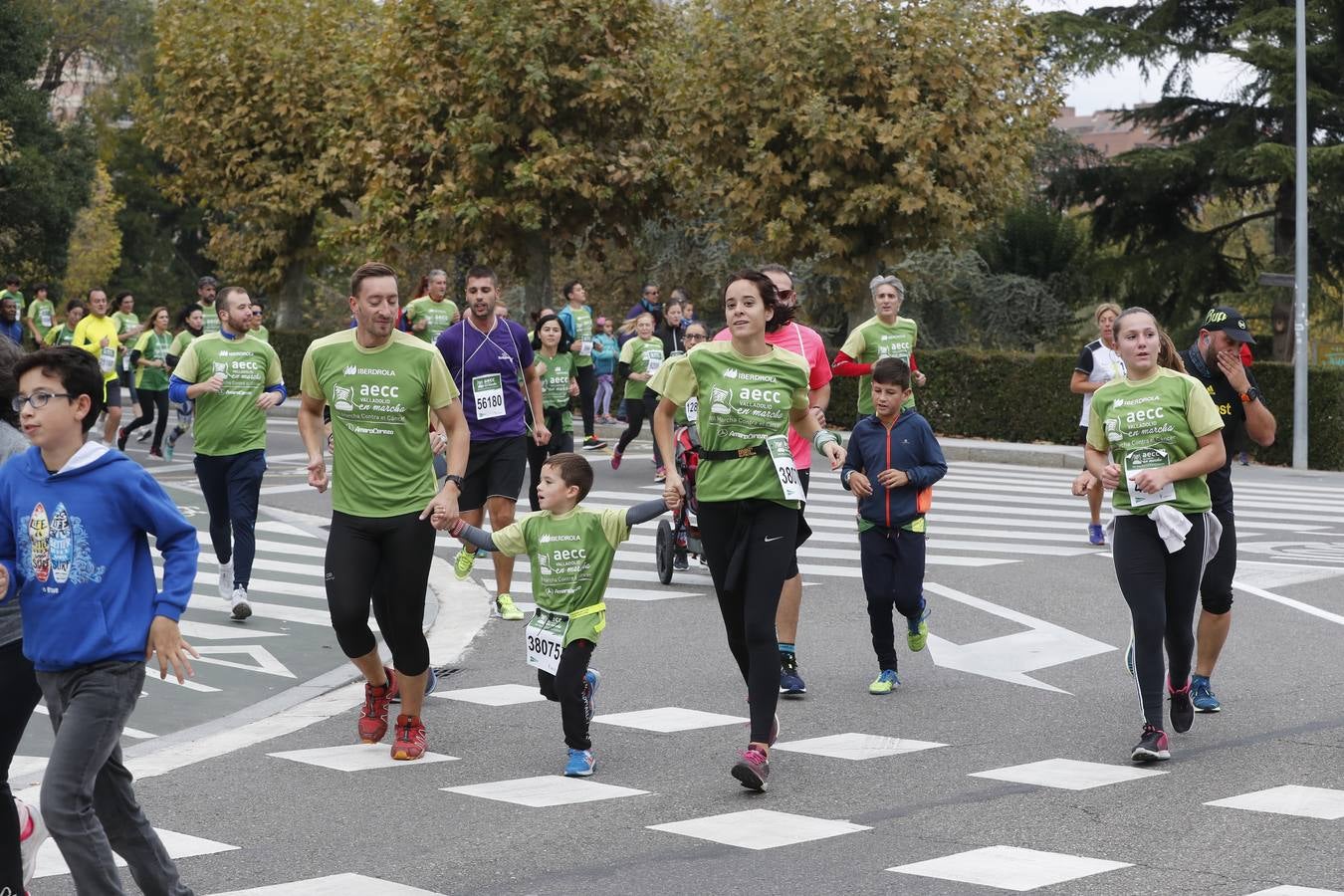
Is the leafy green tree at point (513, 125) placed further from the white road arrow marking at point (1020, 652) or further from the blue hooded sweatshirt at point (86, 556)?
the blue hooded sweatshirt at point (86, 556)

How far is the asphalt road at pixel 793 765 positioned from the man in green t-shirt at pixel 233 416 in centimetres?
59

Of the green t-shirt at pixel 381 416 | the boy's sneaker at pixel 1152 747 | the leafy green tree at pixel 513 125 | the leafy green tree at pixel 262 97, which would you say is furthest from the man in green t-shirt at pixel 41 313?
the boy's sneaker at pixel 1152 747

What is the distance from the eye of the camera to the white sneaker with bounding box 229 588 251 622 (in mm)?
11242

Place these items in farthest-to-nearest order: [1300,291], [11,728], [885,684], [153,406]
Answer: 1. [1300,291]
2. [153,406]
3. [885,684]
4. [11,728]

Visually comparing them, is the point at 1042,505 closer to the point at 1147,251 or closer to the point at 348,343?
the point at 348,343

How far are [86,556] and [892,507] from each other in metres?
4.93

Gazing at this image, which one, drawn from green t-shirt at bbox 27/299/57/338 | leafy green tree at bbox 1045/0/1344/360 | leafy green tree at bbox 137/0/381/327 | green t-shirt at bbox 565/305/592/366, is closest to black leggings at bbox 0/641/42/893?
green t-shirt at bbox 565/305/592/366

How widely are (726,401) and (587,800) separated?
5.34 ft

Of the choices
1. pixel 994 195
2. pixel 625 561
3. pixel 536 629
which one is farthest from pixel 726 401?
pixel 994 195

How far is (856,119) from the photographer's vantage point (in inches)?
1080

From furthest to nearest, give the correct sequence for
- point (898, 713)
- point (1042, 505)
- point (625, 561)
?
point (1042, 505) < point (625, 561) < point (898, 713)

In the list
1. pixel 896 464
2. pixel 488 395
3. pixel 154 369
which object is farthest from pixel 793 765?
pixel 154 369

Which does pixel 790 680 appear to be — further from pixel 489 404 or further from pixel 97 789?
pixel 97 789

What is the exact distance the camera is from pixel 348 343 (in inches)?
299
